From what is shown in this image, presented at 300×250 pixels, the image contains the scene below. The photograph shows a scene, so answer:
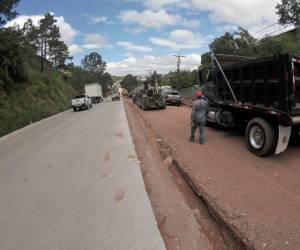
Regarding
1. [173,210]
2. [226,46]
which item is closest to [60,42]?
[226,46]

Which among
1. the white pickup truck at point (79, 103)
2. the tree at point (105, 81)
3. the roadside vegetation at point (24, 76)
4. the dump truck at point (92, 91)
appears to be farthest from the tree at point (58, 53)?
the tree at point (105, 81)

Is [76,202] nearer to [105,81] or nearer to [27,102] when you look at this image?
[27,102]

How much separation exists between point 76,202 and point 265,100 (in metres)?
5.34

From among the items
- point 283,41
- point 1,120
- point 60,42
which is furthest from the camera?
point 60,42

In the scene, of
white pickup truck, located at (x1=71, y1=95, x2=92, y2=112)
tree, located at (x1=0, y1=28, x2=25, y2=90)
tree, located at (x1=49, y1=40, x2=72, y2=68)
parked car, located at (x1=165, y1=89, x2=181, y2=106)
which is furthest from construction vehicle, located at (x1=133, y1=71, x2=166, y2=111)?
tree, located at (x1=49, y1=40, x2=72, y2=68)

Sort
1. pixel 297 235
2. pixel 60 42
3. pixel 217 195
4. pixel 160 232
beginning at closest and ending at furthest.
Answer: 1. pixel 297 235
2. pixel 160 232
3. pixel 217 195
4. pixel 60 42

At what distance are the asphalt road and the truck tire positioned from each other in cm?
22

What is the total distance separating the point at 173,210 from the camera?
498 centimetres

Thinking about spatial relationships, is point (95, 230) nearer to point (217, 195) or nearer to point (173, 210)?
point (173, 210)

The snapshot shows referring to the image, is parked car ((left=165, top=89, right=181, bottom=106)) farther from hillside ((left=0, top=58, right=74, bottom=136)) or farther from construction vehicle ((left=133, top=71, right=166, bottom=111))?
hillside ((left=0, top=58, right=74, bottom=136))

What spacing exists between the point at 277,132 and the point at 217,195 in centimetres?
312

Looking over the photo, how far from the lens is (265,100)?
26.0ft

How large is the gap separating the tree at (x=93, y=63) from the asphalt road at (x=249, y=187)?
129 m

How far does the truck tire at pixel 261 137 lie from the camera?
7480mm
